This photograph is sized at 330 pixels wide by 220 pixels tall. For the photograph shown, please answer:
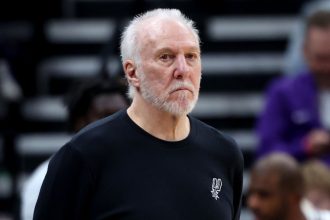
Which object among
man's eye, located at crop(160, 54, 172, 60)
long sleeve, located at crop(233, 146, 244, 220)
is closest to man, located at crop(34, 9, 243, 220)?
man's eye, located at crop(160, 54, 172, 60)

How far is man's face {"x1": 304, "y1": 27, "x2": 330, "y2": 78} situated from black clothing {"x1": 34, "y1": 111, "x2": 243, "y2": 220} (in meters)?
2.93

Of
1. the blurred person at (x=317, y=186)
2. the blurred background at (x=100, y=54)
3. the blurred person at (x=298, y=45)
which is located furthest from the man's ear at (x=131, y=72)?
the blurred background at (x=100, y=54)

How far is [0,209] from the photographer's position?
25.7ft

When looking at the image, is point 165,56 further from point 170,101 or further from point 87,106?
point 87,106

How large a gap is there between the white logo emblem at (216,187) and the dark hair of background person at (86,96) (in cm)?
123

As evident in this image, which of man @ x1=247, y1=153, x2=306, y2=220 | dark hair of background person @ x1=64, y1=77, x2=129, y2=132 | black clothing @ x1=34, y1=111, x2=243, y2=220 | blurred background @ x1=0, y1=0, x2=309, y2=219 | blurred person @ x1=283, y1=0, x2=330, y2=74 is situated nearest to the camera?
black clothing @ x1=34, y1=111, x2=243, y2=220

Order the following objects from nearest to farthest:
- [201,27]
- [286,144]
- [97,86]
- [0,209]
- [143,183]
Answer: [143,183], [97,86], [286,144], [201,27], [0,209]

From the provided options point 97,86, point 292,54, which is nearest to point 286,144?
point 292,54

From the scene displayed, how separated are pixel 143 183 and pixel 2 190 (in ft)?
15.1

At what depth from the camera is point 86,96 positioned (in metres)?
4.78

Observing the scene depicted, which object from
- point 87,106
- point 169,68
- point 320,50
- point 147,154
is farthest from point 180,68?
point 320,50

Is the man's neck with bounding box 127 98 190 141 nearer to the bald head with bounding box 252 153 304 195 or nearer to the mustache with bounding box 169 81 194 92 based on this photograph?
the mustache with bounding box 169 81 194 92

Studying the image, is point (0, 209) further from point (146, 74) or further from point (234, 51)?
point (146, 74)

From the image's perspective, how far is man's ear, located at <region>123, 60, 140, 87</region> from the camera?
3494mm
